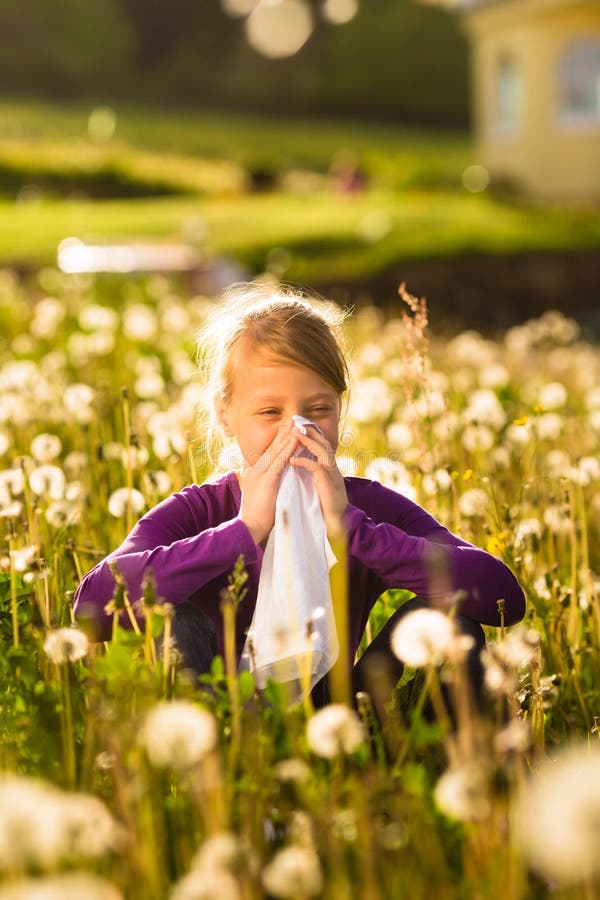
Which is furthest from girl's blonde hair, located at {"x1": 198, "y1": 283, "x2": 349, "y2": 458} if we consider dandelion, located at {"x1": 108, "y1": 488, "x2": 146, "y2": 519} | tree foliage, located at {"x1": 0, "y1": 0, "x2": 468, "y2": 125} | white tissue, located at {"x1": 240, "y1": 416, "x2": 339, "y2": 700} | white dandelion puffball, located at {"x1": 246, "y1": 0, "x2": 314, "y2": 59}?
white dandelion puffball, located at {"x1": 246, "y1": 0, "x2": 314, "y2": 59}

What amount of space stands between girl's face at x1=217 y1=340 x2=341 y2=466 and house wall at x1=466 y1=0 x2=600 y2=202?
17.0m

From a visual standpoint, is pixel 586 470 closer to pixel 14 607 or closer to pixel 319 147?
pixel 14 607

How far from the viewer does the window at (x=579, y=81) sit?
19.6 m

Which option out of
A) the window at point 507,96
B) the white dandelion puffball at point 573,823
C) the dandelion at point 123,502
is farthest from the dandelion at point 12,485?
the window at point 507,96

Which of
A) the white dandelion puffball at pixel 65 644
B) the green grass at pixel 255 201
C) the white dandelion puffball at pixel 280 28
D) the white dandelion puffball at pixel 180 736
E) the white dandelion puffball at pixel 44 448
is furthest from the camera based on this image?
the white dandelion puffball at pixel 280 28

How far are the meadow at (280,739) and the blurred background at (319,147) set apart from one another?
6786 mm

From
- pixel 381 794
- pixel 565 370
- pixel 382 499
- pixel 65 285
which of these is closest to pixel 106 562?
pixel 382 499

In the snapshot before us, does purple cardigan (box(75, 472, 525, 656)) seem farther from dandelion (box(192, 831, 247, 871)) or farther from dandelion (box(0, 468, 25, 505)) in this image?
dandelion (box(192, 831, 247, 871))

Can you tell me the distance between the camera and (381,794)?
6.10 feet

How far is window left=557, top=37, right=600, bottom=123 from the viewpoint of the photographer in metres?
19.6

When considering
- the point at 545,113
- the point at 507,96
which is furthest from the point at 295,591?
the point at 507,96

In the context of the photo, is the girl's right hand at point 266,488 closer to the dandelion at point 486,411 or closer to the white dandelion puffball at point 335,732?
the white dandelion puffball at point 335,732

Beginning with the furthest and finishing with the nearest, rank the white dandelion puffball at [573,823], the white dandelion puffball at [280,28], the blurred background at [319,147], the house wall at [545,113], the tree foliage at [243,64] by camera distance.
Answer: the white dandelion puffball at [280,28] → the tree foliage at [243,64] → the house wall at [545,113] → the blurred background at [319,147] → the white dandelion puffball at [573,823]

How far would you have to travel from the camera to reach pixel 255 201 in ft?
66.2
